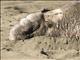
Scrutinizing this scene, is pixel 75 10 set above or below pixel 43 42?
above

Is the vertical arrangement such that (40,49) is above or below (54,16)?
below

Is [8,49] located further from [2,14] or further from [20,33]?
[2,14]

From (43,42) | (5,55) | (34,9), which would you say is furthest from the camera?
(34,9)

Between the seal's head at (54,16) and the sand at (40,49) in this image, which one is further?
the seal's head at (54,16)

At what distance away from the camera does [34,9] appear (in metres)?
11.3

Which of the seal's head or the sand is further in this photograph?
the seal's head

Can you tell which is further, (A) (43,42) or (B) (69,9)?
(B) (69,9)

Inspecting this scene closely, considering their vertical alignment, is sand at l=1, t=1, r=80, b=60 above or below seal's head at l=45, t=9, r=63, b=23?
below

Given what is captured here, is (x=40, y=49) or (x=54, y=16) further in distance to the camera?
(x=54, y=16)

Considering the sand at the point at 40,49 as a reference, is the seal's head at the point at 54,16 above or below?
above

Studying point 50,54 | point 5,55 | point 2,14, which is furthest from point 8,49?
point 2,14

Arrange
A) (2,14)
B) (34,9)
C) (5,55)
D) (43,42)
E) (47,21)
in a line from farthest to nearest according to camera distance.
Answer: (34,9) → (2,14) → (47,21) → (43,42) → (5,55)

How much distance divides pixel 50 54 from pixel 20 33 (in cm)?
105

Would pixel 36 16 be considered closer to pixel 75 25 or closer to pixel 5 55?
pixel 75 25
